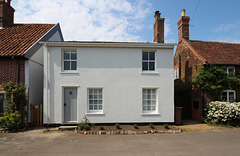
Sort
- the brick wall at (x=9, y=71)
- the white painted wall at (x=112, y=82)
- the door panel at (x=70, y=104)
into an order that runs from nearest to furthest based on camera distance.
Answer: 1. the brick wall at (x=9, y=71)
2. the white painted wall at (x=112, y=82)
3. the door panel at (x=70, y=104)

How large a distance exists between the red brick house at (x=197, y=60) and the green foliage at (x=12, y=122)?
11570 millimetres

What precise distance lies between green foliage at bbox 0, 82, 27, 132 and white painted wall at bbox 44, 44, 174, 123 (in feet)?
4.25

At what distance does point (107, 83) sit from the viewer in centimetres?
943

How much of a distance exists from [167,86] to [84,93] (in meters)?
5.54

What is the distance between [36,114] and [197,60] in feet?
40.9

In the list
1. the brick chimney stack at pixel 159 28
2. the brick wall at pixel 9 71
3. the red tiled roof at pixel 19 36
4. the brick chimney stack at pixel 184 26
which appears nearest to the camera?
the brick wall at pixel 9 71

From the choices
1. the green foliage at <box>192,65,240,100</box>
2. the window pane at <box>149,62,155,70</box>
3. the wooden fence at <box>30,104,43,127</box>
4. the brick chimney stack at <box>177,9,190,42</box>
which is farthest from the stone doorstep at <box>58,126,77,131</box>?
the brick chimney stack at <box>177,9,190,42</box>

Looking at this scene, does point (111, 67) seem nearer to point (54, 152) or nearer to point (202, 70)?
point (54, 152)

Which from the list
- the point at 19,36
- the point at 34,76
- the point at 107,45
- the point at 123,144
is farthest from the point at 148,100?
the point at 19,36

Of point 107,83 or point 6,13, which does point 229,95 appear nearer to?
point 107,83

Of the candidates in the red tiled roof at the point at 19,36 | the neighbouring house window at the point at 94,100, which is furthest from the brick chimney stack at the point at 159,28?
the red tiled roof at the point at 19,36

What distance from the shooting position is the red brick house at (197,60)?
10.8 meters

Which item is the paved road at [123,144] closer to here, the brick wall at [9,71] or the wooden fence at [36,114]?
the wooden fence at [36,114]

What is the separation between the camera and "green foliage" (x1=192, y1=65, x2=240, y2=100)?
33.7 ft
